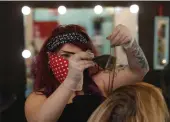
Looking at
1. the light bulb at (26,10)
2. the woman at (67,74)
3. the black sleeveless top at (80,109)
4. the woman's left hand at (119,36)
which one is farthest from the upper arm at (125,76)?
the light bulb at (26,10)

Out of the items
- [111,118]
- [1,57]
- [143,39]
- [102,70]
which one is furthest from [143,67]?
[1,57]

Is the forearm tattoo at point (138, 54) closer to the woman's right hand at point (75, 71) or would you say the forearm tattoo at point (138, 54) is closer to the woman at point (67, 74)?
the woman at point (67, 74)

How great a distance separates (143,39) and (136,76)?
17.3 inches

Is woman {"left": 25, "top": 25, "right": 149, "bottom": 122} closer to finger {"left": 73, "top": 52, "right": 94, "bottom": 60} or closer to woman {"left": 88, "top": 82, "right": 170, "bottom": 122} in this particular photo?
finger {"left": 73, "top": 52, "right": 94, "bottom": 60}

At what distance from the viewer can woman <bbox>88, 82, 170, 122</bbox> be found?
861mm

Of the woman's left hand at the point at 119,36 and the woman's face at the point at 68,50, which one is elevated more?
the woman's left hand at the point at 119,36

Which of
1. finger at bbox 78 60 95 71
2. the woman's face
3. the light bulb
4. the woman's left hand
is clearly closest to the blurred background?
the light bulb

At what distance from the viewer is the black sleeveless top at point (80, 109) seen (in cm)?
105

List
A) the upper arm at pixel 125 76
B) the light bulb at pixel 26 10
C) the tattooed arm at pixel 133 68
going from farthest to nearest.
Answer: the light bulb at pixel 26 10, the upper arm at pixel 125 76, the tattooed arm at pixel 133 68

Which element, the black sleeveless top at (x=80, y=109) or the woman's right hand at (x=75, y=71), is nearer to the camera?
the woman's right hand at (x=75, y=71)

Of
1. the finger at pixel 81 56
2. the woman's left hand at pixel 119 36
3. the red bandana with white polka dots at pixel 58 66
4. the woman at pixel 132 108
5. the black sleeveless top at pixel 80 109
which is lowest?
the black sleeveless top at pixel 80 109

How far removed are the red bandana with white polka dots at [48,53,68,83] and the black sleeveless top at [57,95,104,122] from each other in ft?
0.38

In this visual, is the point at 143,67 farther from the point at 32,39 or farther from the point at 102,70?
the point at 32,39

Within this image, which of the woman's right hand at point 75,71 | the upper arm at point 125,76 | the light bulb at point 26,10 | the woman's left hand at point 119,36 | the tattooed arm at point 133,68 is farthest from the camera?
the light bulb at point 26,10
